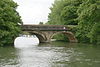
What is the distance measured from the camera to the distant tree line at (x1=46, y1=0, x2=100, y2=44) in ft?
155

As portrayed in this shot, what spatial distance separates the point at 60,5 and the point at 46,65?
54.8 meters

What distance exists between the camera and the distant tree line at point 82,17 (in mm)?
47219

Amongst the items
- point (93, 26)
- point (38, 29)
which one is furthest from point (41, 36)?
point (93, 26)

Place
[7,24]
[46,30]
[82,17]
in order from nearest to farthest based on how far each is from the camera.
A: 1. [82,17]
2. [7,24]
3. [46,30]

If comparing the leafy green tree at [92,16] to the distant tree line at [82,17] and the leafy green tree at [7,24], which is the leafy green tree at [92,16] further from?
the leafy green tree at [7,24]

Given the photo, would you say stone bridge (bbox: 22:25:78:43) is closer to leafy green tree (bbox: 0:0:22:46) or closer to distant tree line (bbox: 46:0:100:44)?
distant tree line (bbox: 46:0:100:44)

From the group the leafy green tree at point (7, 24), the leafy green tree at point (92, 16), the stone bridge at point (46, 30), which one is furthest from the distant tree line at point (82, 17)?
the leafy green tree at point (7, 24)

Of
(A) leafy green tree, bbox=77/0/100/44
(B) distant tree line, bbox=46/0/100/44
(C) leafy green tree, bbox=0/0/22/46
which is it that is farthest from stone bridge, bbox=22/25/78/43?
(A) leafy green tree, bbox=77/0/100/44

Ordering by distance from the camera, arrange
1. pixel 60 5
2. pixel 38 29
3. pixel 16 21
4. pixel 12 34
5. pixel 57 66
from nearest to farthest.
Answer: pixel 57 66 → pixel 12 34 → pixel 16 21 → pixel 38 29 → pixel 60 5

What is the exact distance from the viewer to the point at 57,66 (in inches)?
1128

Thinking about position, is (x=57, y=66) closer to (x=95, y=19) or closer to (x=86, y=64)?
(x=86, y=64)

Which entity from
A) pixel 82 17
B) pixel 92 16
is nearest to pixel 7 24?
pixel 82 17

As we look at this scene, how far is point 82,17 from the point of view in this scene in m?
49.1

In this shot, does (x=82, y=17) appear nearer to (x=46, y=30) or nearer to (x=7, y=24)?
(x=7, y=24)
